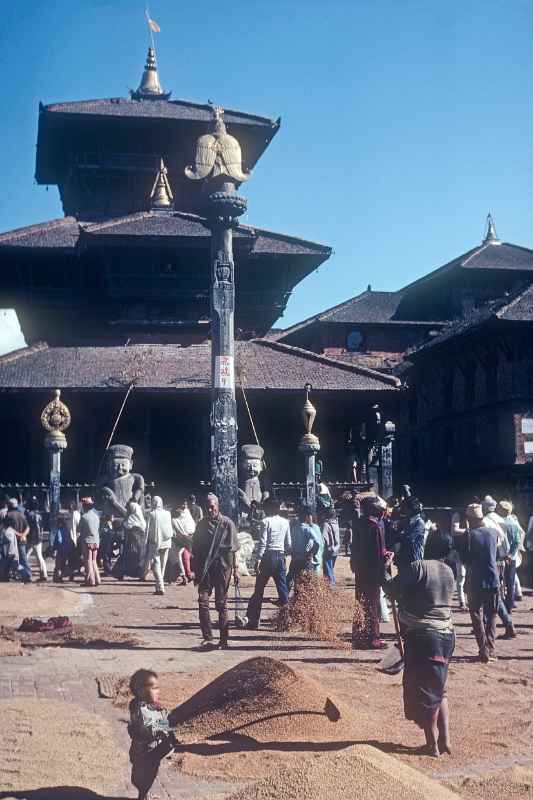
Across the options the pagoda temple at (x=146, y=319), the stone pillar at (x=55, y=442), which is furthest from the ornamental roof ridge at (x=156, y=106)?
the stone pillar at (x=55, y=442)

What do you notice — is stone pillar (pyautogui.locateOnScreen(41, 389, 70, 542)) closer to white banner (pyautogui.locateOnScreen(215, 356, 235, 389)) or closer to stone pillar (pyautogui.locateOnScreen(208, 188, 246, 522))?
stone pillar (pyautogui.locateOnScreen(208, 188, 246, 522))

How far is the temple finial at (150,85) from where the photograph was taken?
3744 centimetres

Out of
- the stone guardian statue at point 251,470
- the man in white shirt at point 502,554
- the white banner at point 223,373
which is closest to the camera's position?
the man in white shirt at point 502,554

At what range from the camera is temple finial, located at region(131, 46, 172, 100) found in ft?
123

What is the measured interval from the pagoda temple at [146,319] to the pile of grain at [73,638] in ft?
47.0

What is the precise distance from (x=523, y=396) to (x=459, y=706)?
81.6 ft

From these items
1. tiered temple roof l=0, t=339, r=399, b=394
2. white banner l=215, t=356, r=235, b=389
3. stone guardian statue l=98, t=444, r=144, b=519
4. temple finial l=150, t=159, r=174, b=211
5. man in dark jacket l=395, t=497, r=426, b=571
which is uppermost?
temple finial l=150, t=159, r=174, b=211

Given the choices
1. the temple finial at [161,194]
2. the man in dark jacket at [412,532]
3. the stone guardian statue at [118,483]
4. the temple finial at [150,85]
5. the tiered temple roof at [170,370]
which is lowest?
the man in dark jacket at [412,532]

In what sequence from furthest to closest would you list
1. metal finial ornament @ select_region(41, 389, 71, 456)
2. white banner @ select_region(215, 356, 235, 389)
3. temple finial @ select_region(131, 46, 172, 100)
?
temple finial @ select_region(131, 46, 172, 100) < metal finial ornament @ select_region(41, 389, 71, 456) < white banner @ select_region(215, 356, 235, 389)

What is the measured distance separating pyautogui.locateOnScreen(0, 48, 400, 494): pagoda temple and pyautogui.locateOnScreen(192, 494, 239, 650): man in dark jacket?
15.0m

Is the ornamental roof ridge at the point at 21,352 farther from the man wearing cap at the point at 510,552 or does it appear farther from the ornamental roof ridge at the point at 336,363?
the man wearing cap at the point at 510,552

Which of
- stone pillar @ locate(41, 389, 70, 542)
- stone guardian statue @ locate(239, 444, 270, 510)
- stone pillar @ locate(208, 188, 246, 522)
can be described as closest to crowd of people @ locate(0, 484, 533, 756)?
stone pillar @ locate(41, 389, 70, 542)

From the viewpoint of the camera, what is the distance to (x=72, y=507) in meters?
20.6

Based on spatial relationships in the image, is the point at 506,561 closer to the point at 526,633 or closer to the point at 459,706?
the point at 526,633
